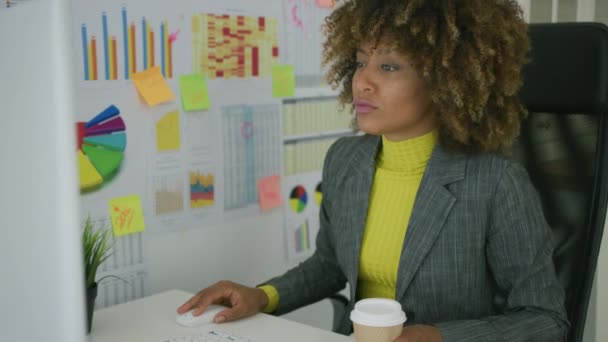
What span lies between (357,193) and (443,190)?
0.71 feet

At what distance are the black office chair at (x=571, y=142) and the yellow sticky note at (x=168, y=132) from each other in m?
0.81

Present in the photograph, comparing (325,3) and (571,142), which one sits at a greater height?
(325,3)

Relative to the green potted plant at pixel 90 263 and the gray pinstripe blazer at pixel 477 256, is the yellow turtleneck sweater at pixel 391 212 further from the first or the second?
the green potted plant at pixel 90 263

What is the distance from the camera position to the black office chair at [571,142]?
1.38 meters

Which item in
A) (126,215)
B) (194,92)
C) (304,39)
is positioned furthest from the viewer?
(304,39)

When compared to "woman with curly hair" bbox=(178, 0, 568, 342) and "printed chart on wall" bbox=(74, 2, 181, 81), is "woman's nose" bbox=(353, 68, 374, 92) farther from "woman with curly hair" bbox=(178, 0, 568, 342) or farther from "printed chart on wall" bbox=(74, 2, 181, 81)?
"printed chart on wall" bbox=(74, 2, 181, 81)

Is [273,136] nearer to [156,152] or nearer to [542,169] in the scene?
[156,152]

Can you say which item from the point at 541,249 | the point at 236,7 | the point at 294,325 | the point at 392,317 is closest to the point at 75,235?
the point at 392,317

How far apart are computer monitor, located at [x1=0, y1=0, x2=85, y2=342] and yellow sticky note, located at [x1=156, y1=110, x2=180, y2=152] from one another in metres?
1.09

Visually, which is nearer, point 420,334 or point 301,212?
point 420,334

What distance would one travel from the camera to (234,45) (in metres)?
1.79

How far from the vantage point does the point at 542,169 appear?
4.95ft

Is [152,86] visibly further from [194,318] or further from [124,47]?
[194,318]

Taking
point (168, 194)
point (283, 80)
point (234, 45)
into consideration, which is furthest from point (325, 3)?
point (168, 194)
